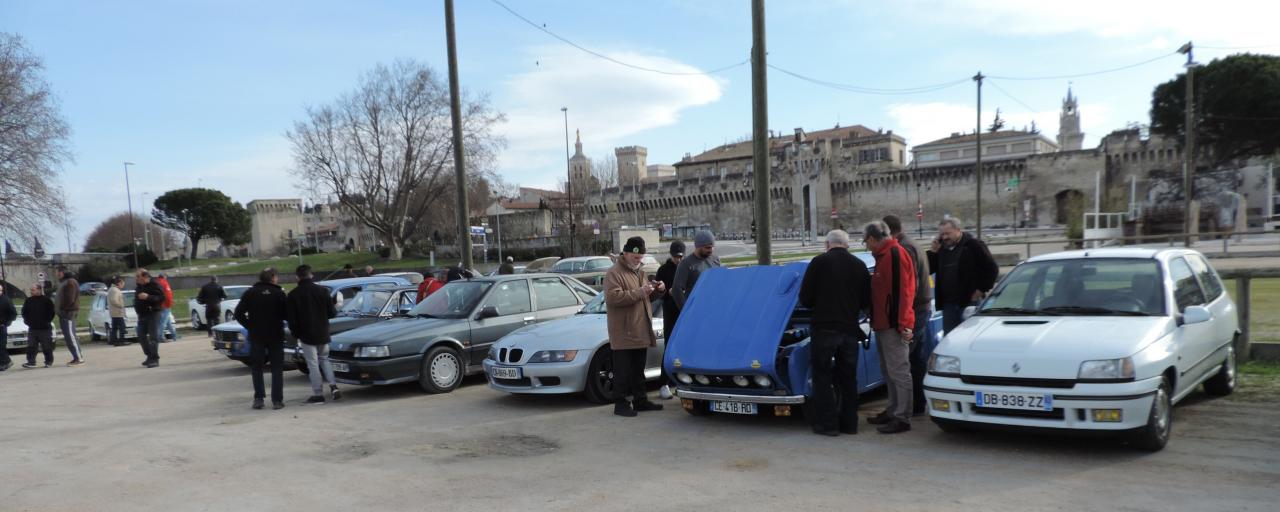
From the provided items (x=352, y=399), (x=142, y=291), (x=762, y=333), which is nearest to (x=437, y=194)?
(x=142, y=291)

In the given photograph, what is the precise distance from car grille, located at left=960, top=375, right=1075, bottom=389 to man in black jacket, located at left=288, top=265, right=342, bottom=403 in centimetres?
721

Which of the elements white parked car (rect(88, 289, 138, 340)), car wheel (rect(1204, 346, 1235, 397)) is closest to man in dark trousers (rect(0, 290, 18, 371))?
white parked car (rect(88, 289, 138, 340))

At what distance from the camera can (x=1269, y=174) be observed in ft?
163

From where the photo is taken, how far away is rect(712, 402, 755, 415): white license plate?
259 inches

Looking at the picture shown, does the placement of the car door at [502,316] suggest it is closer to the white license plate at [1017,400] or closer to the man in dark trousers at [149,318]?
the white license plate at [1017,400]

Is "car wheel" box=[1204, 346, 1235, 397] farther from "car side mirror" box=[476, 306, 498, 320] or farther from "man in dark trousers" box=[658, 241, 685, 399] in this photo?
"car side mirror" box=[476, 306, 498, 320]

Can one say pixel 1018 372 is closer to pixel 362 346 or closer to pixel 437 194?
pixel 362 346

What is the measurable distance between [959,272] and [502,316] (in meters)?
5.78

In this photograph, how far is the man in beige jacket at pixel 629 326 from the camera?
24.7ft

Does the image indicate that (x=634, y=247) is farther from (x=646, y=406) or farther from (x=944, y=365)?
(x=944, y=365)

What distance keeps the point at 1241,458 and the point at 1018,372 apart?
61.6 inches

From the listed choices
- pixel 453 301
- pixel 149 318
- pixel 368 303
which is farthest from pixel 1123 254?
pixel 149 318

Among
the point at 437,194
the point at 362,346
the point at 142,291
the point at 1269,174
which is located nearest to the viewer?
the point at 362,346

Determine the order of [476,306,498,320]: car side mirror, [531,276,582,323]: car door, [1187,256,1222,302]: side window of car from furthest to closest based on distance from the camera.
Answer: [531,276,582,323]: car door → [476,306,498,320]: car side mirror → [1187,256,1222,302]: side window of car
